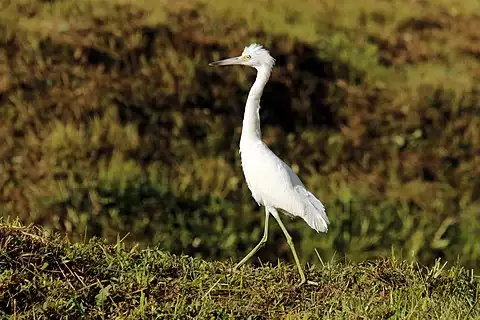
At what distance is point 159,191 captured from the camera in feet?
23.2

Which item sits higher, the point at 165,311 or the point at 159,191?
the point at 165,311

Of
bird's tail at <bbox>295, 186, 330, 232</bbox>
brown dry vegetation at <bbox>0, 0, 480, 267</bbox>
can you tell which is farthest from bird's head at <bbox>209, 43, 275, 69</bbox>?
brown dry vegetation at <bbox>0, 0, 480, 267</bbox>

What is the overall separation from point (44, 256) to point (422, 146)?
5182 mm

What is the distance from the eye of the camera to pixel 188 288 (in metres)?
3.71

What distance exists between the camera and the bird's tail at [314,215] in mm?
3836

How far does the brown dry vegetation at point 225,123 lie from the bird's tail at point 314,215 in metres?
2.79

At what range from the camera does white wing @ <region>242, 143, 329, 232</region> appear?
12.7 feet

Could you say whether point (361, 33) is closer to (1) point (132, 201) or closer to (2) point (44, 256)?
(1) point (132, 201)

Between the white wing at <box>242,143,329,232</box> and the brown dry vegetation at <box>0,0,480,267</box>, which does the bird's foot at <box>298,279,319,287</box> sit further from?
the brown dry vegetation at <box>0,0,480,267</box>

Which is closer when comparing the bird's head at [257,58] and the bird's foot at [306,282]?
the bird's foot at [306,282]

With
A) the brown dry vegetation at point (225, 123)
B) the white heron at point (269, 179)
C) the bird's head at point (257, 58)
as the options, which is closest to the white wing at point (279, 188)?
the white heron at point (269, 179)

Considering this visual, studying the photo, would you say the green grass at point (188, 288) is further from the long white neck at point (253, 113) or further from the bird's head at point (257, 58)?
the bird's head at point (257, 58)

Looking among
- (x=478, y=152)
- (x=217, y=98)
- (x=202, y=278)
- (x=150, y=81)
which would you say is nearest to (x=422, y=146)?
(x=478, y=152)

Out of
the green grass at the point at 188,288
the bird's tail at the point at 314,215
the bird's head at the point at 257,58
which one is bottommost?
the green grass at the point at 188,288
